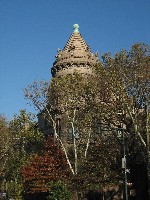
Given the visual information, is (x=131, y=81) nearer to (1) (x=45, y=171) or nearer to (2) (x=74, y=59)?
(1) (x=45, y=171)

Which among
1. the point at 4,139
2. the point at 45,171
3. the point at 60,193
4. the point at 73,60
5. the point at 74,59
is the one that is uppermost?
the point at 74,59

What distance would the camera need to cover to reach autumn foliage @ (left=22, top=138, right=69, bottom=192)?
138 ft

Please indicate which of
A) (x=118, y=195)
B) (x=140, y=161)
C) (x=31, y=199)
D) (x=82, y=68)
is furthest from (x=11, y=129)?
(x=140, y=161)

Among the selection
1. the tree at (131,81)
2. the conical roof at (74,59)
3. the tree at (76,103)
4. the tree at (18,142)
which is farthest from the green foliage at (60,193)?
the conical roof at (74,59)

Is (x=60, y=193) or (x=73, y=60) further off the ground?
(x=73, y=60)

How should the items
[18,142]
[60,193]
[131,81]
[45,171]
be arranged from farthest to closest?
[18,142] < [45,171] < [60,193] < [131,81]

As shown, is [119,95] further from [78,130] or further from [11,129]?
[11,129]

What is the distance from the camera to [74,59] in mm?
53938

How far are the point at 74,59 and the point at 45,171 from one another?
1830cm

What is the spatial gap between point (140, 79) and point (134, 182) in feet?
47.0

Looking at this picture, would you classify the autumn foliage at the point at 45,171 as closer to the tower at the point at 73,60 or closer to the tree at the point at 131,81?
the tower at the point at 73,60

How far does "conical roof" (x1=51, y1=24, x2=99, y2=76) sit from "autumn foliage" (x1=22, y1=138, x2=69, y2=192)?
14001 mm

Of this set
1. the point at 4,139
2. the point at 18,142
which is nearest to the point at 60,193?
the point at 4,139

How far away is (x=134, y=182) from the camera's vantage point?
39844 mm
